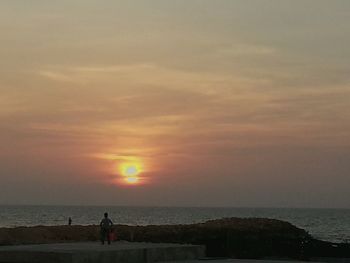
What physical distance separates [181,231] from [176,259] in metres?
22.9

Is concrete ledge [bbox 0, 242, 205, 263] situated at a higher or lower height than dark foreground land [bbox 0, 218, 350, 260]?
lower

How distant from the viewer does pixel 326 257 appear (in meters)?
38.8

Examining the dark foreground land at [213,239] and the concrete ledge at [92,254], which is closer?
the concrete ledge at [92,254]

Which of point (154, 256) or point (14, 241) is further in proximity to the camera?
point (14, 241)

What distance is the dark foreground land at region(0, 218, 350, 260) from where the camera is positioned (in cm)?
3756

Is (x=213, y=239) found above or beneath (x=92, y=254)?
above

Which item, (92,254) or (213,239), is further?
(213,239)

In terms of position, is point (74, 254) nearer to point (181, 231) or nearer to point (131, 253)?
point (131, 253)

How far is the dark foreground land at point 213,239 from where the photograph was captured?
37.6 meters

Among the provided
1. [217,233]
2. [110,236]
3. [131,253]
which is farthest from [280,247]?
[131,253]

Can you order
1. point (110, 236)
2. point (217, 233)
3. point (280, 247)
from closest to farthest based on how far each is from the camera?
point (110, 236), point (280, 247), point (217, 233)

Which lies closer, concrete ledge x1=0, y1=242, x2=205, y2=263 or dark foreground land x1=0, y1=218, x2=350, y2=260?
concrete ledge x1=0, y1=242, x2=205, y2=263

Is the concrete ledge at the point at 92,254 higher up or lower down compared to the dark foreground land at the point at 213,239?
lower down

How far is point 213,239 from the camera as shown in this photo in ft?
137
